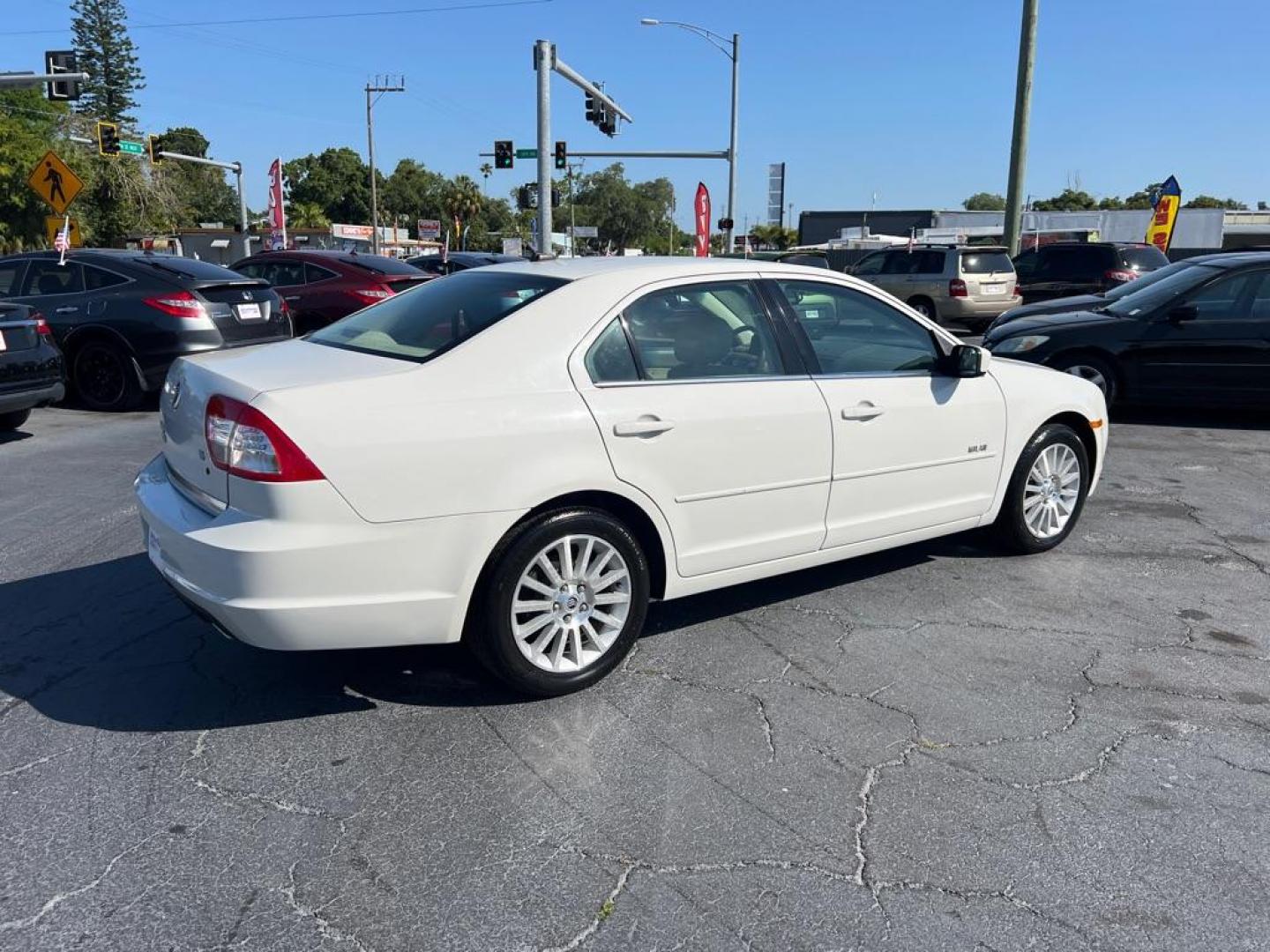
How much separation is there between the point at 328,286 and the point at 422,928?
1168cm

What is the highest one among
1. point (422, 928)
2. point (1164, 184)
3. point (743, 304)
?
point (1164, 184)

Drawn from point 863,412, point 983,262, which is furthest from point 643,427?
point 983,262

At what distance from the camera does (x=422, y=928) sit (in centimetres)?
252

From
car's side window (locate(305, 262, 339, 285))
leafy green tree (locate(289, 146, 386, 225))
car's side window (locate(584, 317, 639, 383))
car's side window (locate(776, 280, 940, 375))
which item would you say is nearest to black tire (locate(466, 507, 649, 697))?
car's side window (locate(584, 317, 639, 383))

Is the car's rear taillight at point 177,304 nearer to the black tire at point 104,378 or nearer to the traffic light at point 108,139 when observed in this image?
the black tire at point 104,378

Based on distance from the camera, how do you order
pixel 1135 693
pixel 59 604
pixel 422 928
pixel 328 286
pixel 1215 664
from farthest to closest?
pixel 328 286, pixel 59 604, pixel 1215 664, pixel 1135 693, pixel 422 928

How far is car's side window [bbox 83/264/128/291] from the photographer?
10.1m

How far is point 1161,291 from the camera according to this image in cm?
955

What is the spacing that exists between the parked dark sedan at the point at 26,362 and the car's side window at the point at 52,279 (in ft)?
5.53

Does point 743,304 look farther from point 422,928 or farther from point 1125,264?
point 1125,264

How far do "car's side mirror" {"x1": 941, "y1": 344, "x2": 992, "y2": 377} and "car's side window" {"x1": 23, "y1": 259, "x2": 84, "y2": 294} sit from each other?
29.1 ft

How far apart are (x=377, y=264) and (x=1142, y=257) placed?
45.8 feet

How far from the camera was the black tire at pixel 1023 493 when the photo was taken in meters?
5.26

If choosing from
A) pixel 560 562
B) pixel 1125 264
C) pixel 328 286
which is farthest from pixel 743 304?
pixel 1125 264
